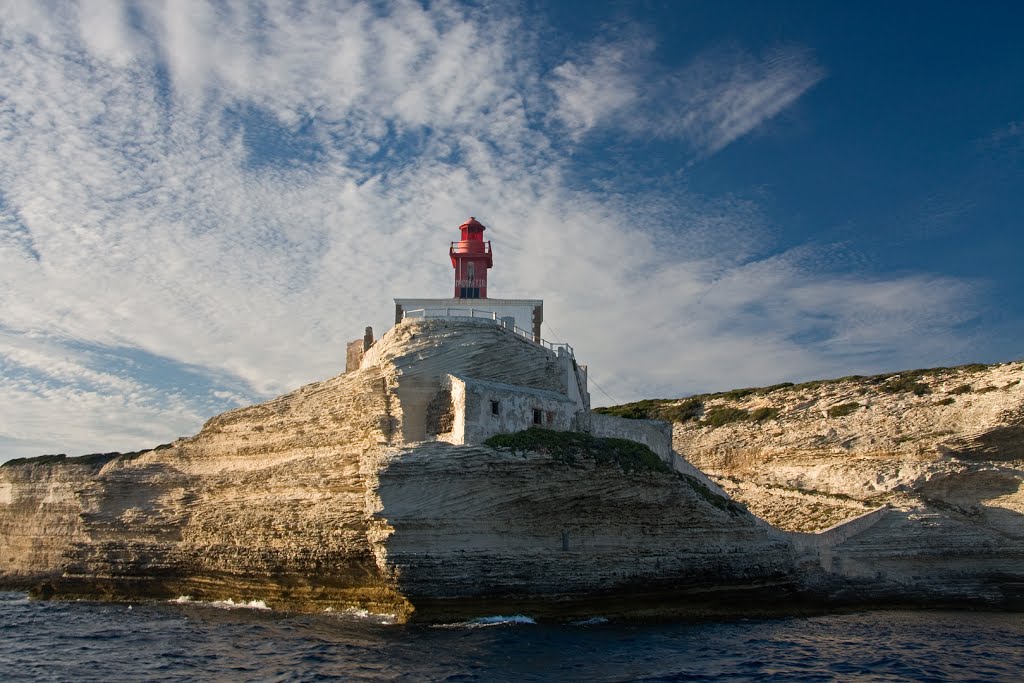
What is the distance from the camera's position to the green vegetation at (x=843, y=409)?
37094mm

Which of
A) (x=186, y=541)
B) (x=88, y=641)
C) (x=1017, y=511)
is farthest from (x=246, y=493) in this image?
(x=1017, y=511)

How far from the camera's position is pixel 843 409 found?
37.4 metres

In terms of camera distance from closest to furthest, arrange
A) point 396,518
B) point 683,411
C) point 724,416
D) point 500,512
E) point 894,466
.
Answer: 1. point 396,518
2. point 500,512
3. point 894,466
4. point 724,416
5. point 683,411

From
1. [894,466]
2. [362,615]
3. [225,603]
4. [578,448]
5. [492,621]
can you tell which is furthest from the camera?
[894,466]

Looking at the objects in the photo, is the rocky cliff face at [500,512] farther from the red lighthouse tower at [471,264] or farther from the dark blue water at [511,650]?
the red lighthouse tower at [471,264]

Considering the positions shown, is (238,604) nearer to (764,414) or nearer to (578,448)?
(578,448)

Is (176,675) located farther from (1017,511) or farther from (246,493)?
(1017,511)

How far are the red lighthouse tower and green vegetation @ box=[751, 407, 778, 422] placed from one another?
51.4ft

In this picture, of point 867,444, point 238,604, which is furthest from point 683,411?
point 238,604

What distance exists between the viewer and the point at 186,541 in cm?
2778

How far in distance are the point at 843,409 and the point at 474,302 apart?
19.0 m

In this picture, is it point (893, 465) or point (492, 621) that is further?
point (893, 465)

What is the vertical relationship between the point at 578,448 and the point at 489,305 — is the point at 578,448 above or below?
below

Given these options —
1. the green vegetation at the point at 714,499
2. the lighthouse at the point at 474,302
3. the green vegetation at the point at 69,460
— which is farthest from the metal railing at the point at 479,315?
the green vegetation at the point at 69,460
